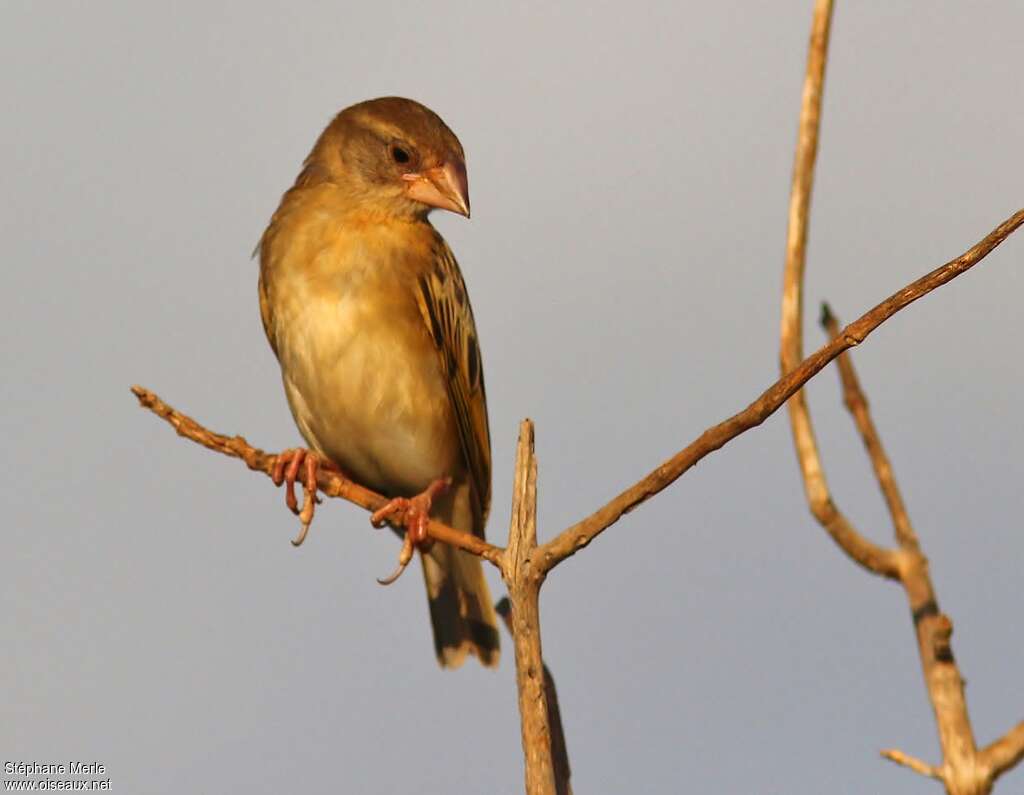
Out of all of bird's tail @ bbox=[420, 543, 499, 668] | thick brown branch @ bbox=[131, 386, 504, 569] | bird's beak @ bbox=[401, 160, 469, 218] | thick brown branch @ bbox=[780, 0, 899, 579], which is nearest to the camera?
thick brown branch @ bbox=[131, 386, 504, 569]

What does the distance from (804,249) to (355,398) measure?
2032mm

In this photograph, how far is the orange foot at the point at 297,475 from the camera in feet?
17.7

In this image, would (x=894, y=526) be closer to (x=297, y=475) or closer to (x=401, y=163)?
(x=297, y=475)

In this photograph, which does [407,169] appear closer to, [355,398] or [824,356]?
[355,398]

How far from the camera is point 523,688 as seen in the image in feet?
10.9

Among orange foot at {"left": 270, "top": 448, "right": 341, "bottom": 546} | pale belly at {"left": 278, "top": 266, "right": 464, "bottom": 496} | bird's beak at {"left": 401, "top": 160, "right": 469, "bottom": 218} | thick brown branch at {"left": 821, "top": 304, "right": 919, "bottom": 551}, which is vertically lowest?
thick brown branch at {"left": 821, "top": 304, "right": 919, "bottom": 551}

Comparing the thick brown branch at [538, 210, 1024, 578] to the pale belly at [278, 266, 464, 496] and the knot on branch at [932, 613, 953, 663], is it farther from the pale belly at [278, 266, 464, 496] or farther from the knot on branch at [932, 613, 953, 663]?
the pale belly at [278, 266, 464, 496]

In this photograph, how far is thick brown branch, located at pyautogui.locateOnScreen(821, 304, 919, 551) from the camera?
4.20m

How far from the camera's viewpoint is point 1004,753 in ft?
11.3

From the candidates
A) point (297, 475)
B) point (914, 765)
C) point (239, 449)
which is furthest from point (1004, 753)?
point (297, 475)

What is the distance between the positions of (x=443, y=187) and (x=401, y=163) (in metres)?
0.22

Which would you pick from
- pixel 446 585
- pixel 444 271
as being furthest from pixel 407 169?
pixel 446 585

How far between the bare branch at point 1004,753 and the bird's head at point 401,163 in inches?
117

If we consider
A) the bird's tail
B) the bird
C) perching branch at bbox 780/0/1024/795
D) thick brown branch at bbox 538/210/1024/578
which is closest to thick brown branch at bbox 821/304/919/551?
perching branch at bbox 780/0/1024/795
